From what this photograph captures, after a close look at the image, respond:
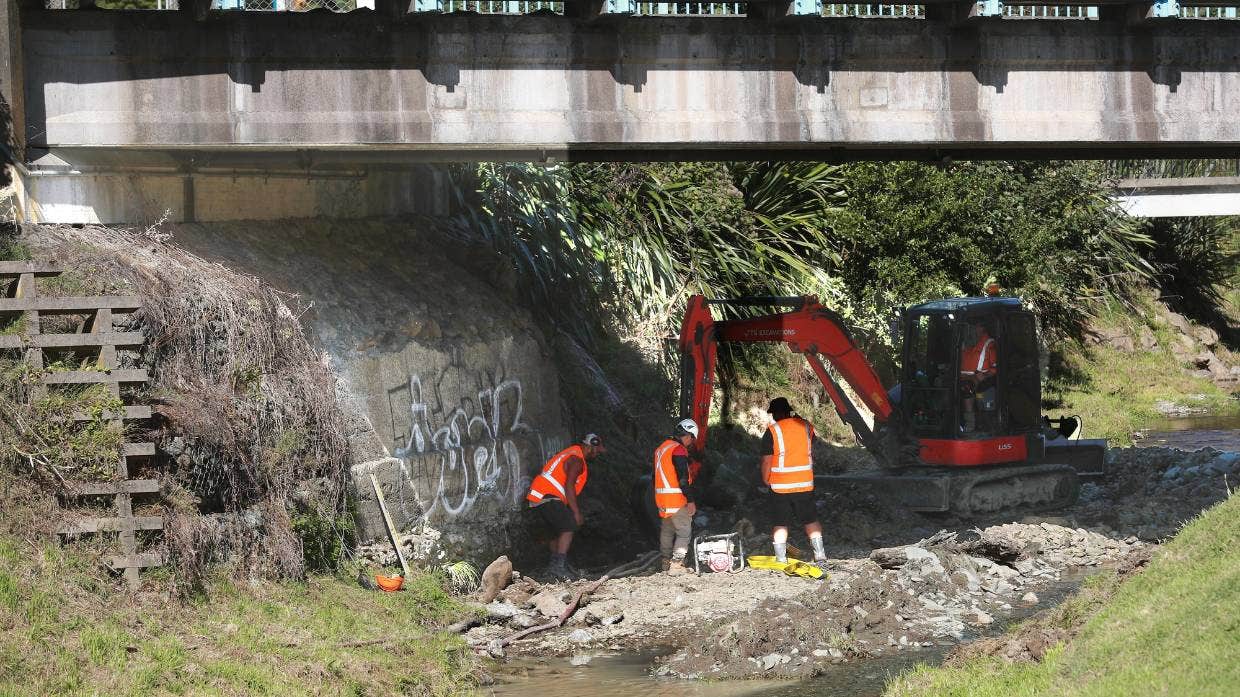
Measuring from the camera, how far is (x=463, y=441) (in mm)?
15164

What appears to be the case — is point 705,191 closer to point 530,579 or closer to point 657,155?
point 657,155

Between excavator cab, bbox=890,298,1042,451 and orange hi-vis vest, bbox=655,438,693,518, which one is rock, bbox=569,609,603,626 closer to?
orange hi-vis vest, bbox=655,438,693,518

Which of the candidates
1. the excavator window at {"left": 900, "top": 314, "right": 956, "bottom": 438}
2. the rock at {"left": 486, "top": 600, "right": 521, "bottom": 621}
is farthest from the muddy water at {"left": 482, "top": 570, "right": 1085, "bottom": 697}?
the excavator window at {"left": 900, "top": 314, "right": 956, "bottom": 438}

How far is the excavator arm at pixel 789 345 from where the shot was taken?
1672 cm

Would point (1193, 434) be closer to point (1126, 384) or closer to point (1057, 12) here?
point (1126, 384)

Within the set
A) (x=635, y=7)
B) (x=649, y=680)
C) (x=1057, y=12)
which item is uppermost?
(x=1057, y=12)

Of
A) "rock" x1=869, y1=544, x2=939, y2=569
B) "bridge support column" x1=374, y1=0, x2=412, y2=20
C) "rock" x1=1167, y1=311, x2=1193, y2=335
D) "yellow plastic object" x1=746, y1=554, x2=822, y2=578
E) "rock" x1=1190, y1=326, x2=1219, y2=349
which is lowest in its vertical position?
"yellow plastic object" x1=746, y1=554, x2=822, y2=578

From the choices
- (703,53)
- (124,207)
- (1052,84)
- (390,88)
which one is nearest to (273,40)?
(390,88)

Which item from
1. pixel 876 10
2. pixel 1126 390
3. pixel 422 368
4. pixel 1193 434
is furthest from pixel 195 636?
pixel 1126 390

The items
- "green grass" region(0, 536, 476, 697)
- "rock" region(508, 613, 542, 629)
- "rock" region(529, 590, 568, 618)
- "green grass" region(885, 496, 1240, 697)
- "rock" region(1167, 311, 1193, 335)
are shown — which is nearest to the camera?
"green grass" region(885, 496, 1240, 697)

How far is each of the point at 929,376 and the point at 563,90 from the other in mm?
6685

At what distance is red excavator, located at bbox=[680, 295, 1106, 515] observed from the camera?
1767 centimetres

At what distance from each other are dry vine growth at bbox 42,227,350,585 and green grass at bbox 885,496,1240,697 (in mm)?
5014

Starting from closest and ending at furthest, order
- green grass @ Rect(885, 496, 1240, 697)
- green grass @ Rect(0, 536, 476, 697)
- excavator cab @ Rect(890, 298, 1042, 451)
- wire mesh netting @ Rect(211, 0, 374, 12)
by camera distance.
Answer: green grass @ Rect(885, 496, 1240, 697) < green grass @ Rect(0, 536, 476, 697) < wire mesh netting @ Rect(211, 0, 374, 12) < excavator cab @ Rect(890, 298, 1042, 451)
